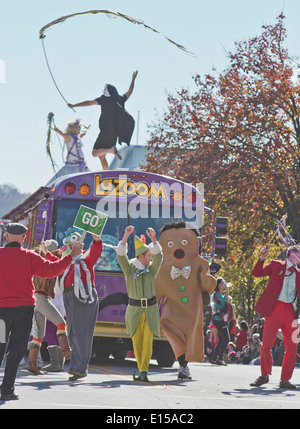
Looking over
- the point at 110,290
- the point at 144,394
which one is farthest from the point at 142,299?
the point at 110,290

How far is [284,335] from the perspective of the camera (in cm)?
1123

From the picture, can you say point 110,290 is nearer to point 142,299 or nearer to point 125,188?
point 125,188

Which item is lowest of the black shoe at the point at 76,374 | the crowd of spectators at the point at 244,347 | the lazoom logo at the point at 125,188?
the black shoe at the point at 76,374

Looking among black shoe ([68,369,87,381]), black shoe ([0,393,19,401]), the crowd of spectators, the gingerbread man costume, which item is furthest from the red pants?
the crowd of spectators

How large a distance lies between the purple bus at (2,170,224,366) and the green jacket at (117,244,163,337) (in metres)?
2.40

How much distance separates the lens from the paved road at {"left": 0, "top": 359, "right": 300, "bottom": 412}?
7.92 m

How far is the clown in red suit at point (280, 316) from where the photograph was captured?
11164 mm

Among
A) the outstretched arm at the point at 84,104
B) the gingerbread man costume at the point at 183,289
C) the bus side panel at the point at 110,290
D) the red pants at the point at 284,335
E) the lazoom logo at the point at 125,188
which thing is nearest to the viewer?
the red pants at the point at 284,335

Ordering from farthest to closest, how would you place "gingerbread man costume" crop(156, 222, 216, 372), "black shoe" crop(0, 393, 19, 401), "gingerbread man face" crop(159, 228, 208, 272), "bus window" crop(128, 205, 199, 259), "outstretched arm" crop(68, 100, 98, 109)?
"outstretched arm" crop(68, 100, 98, 109)
"bus window" crop(128, 205, 199, 259)
"gingerbread man face" crop(159, 228, 208, 272)
"gingerbread man costume" crop(156, 222, 216, 372)
"black shoe" crop(0, 393, 19, 401)

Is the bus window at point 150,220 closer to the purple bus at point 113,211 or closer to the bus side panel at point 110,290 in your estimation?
the purple bus at point 113,211

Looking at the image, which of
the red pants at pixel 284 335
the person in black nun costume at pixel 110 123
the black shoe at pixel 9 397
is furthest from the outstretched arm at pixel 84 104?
the black shoe at pixel 9 397

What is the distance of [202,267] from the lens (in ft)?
41.7

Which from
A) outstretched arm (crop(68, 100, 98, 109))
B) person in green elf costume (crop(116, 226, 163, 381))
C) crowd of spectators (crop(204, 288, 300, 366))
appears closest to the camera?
person in green elf costume (crop(116, 226, 163, 381))

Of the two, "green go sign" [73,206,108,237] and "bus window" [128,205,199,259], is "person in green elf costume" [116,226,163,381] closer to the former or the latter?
"green go sign" [73,206,108,237]
